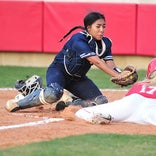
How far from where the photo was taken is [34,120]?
8.71m

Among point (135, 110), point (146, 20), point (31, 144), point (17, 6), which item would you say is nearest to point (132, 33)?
point (146, 20)

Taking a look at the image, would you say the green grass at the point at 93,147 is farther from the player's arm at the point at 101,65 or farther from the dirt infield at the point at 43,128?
the player's arm at the point at 101,65

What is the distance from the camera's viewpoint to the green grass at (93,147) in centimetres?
666

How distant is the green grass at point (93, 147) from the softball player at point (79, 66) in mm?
1729

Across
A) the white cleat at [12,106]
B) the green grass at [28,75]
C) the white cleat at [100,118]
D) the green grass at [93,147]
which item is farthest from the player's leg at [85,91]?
the green grass at [28,75]

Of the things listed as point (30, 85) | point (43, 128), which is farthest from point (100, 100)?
point (43, 128)

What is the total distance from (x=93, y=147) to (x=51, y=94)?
2250 millimetres

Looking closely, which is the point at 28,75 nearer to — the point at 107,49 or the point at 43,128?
the point at 107,49

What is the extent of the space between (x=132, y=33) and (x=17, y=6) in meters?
2.75

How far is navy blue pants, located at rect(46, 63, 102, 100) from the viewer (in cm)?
967

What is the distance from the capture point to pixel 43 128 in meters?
8.05

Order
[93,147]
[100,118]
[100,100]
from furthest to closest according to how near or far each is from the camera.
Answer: [100,100]
[100,118]
[93,147]

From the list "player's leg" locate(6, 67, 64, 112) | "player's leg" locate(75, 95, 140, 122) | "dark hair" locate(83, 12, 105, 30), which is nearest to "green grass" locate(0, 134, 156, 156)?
"player's leg" locate(75, 95, 140, 122)

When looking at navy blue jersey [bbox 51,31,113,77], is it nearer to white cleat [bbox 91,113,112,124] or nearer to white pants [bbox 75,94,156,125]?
white pants [bbox 75,94,156,125]
